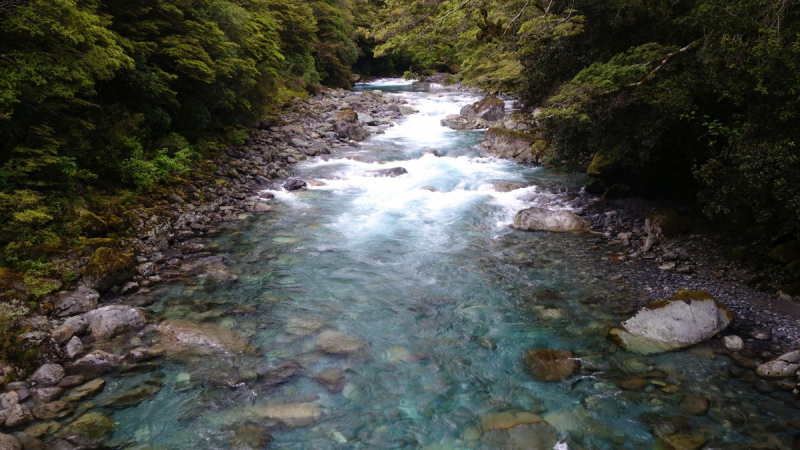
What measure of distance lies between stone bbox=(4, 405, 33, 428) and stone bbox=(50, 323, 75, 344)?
1253 mm

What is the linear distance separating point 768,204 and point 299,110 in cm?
2136

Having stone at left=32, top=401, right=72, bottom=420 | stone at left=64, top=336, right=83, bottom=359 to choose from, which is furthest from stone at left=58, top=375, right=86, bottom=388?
stone at left=64, top=336, right=83, bottom=359

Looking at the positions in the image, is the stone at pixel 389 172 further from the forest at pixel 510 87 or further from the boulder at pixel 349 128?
the boulder at pixel 349 128

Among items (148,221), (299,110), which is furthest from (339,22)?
(148,221)

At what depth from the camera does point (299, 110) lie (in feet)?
76.5

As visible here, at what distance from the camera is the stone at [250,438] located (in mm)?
4609

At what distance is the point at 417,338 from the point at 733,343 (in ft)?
15.1

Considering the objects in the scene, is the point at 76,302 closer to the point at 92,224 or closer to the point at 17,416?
the point at 92,224

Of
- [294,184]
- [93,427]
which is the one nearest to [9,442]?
[93,427]

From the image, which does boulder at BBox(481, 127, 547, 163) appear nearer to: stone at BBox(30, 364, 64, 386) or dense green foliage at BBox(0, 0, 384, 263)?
dense green foliage at BBox(0, 0, 384, 263)

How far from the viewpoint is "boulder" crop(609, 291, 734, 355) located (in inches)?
239

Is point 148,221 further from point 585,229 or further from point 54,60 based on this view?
point 585,229

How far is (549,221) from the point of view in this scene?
→ 10594 mm

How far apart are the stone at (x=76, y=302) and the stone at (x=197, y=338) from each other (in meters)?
1.28
